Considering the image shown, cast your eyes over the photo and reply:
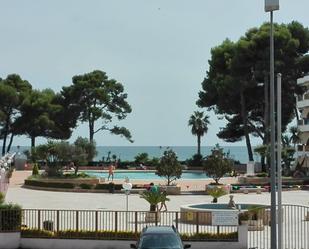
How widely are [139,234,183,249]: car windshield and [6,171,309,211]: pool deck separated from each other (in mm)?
18324

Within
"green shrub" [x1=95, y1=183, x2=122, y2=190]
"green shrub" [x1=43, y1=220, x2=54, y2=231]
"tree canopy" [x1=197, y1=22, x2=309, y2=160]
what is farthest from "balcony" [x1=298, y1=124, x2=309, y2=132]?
"green shrub" [x1=43, y1=220, x2=54, y2=231]

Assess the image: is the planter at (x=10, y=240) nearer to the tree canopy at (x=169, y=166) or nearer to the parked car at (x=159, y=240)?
the parked car at (x=159, y=240)

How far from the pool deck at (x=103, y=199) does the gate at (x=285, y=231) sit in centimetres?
882

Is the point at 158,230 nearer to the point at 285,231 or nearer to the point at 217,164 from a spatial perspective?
the point at 285,231

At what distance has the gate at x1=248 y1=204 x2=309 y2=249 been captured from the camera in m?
24.2

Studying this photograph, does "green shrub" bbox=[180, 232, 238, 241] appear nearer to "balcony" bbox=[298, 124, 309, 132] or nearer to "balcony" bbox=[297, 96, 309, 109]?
"balcony" bbox=[297, 96, 309, 109]

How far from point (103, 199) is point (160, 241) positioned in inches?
1001

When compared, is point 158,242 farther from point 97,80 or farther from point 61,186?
point 97,80

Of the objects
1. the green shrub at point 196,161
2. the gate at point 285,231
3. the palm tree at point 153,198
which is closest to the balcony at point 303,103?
the green shrub at point 196,161

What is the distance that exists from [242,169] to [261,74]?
38.5ft

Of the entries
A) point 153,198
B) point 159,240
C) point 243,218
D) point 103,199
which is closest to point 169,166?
point 103,199

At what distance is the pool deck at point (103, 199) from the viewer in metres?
38.8

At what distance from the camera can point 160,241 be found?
18.7 meters

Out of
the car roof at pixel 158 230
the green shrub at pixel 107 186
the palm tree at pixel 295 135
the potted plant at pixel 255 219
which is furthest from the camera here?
the palm tree at pixel 295 135
